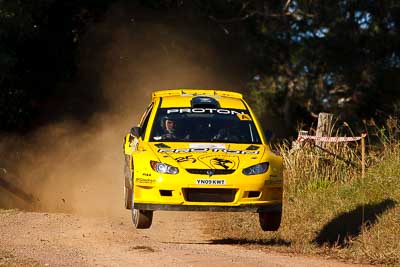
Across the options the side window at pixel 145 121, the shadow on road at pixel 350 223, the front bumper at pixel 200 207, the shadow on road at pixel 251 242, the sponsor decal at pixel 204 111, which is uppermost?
the sponsor decal at pixel 204 111

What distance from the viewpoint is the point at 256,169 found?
42.3 ft

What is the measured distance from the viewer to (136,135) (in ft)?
44.9

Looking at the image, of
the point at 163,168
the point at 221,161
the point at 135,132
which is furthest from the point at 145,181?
the point at 135,132

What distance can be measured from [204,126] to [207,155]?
1.13 metres

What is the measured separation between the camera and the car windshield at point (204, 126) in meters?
13.7

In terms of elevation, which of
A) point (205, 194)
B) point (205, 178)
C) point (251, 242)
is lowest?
point (251, 242)

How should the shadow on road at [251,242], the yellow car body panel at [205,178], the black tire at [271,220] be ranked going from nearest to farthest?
the yellow car body panel at [205,178] → the black tire at [271,220] → the shadow on road at [251,242]

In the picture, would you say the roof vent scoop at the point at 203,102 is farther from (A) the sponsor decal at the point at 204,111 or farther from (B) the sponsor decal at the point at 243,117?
(B) the sponsor decal at the point at 243,117

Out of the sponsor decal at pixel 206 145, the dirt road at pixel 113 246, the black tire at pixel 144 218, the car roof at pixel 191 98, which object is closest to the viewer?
the dirt road at pixel 113 246

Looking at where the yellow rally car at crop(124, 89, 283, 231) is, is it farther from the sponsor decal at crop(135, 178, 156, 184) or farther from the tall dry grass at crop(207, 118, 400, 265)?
the tall dry grass at crop(207, 118, 400, 265)

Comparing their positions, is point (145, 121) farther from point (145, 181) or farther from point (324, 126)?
point (324, 126)

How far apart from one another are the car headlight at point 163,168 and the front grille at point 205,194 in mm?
276

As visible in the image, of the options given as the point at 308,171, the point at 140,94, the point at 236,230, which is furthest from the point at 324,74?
the point at 236,230

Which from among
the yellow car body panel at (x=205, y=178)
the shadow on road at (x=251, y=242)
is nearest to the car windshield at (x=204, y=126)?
the yellow car body panel at (x=205, y=178)
